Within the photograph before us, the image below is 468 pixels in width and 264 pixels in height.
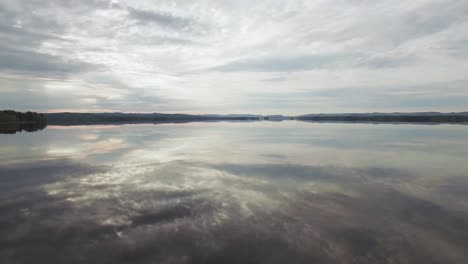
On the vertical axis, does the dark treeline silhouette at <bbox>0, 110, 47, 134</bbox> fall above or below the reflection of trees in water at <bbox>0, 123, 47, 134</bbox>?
above

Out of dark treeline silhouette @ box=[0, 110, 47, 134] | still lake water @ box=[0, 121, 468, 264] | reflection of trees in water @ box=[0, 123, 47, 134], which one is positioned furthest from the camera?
dark treeline silhouette @ box=[0, 110, 47, 134]

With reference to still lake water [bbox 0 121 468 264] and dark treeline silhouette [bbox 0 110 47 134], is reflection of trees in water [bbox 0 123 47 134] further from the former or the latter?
still lake water [bbox 0 121 468 264]

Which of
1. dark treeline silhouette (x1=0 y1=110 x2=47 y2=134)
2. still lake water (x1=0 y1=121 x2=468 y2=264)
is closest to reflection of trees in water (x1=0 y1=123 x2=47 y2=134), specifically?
dark treeline silhouette (x1=0 y1=110 x2=47 y2=134)

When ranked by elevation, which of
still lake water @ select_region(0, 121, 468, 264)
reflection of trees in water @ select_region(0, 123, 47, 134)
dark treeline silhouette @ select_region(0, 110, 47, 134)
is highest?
dark treeline silhouette @ select_region(0, 110, 47, 134)

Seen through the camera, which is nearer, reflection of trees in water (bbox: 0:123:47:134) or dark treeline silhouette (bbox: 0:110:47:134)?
reflection of trees in water (bbox: 0:123:47:134)

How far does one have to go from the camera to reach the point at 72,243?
6348mm

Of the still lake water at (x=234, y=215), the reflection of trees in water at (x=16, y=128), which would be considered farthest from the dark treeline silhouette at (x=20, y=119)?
the still lake water at (x=234, y=215)

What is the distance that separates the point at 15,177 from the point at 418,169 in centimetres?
2287

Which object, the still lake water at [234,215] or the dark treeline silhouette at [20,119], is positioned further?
the dark treeline silhouette at [20,119]

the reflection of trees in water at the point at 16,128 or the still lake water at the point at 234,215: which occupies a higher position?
the reflection of trees in water at the point at 16,128

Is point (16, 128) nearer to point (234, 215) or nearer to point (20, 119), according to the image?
point (20, 119)

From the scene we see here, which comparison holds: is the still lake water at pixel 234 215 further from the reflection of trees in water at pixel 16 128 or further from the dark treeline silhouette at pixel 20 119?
the dark treeline silhouette at pixel 20 119

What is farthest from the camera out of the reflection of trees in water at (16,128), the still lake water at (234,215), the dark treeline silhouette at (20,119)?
the dark treeline silhouette at (20,119)

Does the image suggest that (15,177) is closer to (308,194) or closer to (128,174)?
(128,174)
